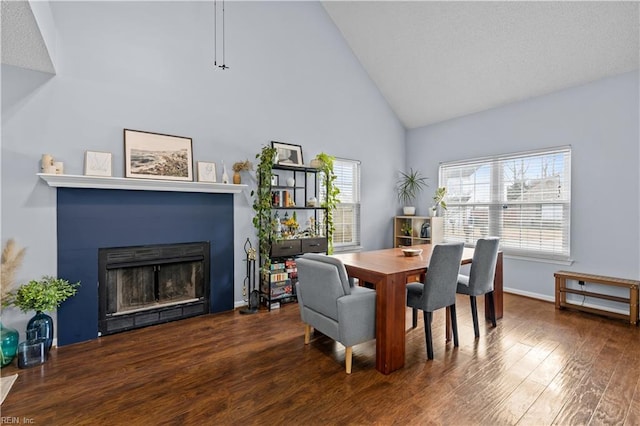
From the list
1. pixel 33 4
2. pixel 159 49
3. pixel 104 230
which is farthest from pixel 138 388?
pixel 159 49

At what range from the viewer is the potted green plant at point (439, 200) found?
17.6ft

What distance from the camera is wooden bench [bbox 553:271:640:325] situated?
337cm

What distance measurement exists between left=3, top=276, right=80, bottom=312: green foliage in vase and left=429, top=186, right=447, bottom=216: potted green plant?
5024 millimetres

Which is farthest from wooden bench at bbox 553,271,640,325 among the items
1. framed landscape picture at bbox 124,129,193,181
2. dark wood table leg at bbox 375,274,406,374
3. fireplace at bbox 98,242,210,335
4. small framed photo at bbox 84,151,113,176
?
small framed photo at bbox 84,151,113,176

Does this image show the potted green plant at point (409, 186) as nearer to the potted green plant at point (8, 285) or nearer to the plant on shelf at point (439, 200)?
the plant on shelf at point (439, 200)

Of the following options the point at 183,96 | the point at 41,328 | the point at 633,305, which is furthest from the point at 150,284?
the point at 633,305

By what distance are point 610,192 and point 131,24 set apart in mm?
5738

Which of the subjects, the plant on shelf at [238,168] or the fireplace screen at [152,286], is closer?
the fireplace screen at [152,286]

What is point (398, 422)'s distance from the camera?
5.96 ft

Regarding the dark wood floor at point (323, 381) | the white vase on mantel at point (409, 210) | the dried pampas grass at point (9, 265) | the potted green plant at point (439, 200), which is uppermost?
the potted green plant at point (439, 200)

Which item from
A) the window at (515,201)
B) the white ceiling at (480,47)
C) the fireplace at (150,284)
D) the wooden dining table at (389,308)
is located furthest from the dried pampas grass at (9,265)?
the window at (515,201)

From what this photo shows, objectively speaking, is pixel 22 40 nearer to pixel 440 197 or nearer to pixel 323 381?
pixel 323 381

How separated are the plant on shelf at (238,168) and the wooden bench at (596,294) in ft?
13.6

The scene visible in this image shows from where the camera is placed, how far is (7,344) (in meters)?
2.51
